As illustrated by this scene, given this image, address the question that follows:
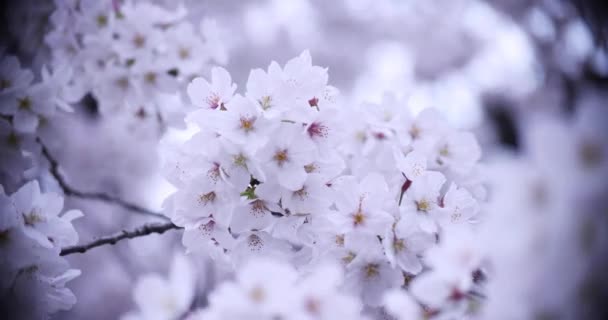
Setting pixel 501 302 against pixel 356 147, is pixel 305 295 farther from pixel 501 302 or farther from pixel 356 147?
pixel 356 147

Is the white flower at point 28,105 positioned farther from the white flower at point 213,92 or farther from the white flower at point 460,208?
the white flower at point 460,208

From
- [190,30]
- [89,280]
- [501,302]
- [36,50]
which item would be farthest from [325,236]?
[89,280]

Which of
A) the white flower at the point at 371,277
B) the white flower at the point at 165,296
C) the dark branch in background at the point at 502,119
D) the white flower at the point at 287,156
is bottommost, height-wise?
the dark branch in background at the point at 502,119

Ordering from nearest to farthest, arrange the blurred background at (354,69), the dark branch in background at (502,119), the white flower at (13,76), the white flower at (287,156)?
the white flower at (287,156), the white flower at (13,76), the blurred background at (354,69), the dark branch in background at (502,119)

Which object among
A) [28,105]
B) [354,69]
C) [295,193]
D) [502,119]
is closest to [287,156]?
[295,193]

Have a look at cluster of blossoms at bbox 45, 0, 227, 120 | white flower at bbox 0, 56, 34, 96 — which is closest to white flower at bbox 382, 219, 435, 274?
cluster of blossoms at bbox 45, 0, 227, 120

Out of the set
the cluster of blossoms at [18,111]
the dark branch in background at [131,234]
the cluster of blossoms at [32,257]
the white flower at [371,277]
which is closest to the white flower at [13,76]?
the cluster of blossoms at [18,111]

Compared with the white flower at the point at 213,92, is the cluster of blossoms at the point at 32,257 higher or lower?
lower

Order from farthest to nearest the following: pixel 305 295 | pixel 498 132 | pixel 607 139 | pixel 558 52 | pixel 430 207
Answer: pixel 498 132, pixel 558 52, pixel 430 207, pixel 305 295, pixel 607 139
